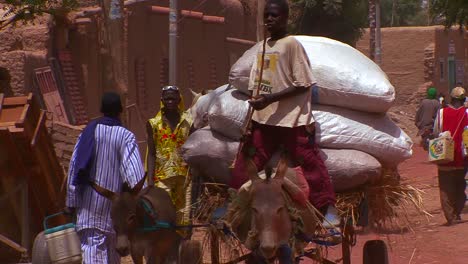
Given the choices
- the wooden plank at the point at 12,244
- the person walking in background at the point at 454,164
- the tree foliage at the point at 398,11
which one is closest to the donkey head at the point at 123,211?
the wooden plank at the point at 12,244

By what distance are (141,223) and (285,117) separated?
1.24 m

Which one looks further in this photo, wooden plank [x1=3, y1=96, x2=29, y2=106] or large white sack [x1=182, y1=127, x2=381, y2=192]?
wooden plank [x1=3, y1=96, x2=29, y2=106]

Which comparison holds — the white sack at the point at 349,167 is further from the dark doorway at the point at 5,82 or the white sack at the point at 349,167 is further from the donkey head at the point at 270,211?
the dark doorway at the point at 5,82

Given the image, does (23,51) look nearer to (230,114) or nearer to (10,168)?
(10,168)

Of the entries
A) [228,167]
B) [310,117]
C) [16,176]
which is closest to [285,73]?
[310,117]

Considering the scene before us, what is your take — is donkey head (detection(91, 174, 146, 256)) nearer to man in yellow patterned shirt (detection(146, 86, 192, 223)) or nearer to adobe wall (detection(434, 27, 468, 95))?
man in yellow patterned shirt (detection(146, 86, 192, 223))

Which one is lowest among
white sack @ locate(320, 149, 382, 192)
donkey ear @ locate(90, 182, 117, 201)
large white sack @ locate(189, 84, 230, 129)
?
donkey ear @ locate(90, 182, 117, 201)

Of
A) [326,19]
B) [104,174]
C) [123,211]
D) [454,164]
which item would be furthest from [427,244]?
[326,19]

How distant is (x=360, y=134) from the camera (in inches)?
304

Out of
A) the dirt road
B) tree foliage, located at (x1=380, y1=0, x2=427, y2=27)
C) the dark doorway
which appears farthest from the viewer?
tree foliage, located at (x1=380, y1=0, x2=427, y2=27)

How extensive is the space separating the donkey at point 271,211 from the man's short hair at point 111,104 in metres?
1.21

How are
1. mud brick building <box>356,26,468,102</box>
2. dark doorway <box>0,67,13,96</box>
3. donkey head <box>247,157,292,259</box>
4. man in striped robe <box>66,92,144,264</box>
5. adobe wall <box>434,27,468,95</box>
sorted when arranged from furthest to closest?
adobe wall <box>434,27,468,95</box>, mud brick building <box>356,26,468,102</box>, dark doorway <box>0,67,13,96</box>, man in striped robe <box>66,92,144,264</box>, donkey head <box>247,157,292,259</box>

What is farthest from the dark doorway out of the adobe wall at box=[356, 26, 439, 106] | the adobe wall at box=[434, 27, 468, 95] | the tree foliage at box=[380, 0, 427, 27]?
the tree foliage at box=[380, 0, 427, 27]

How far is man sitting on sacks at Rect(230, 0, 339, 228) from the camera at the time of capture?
7.03 metres
